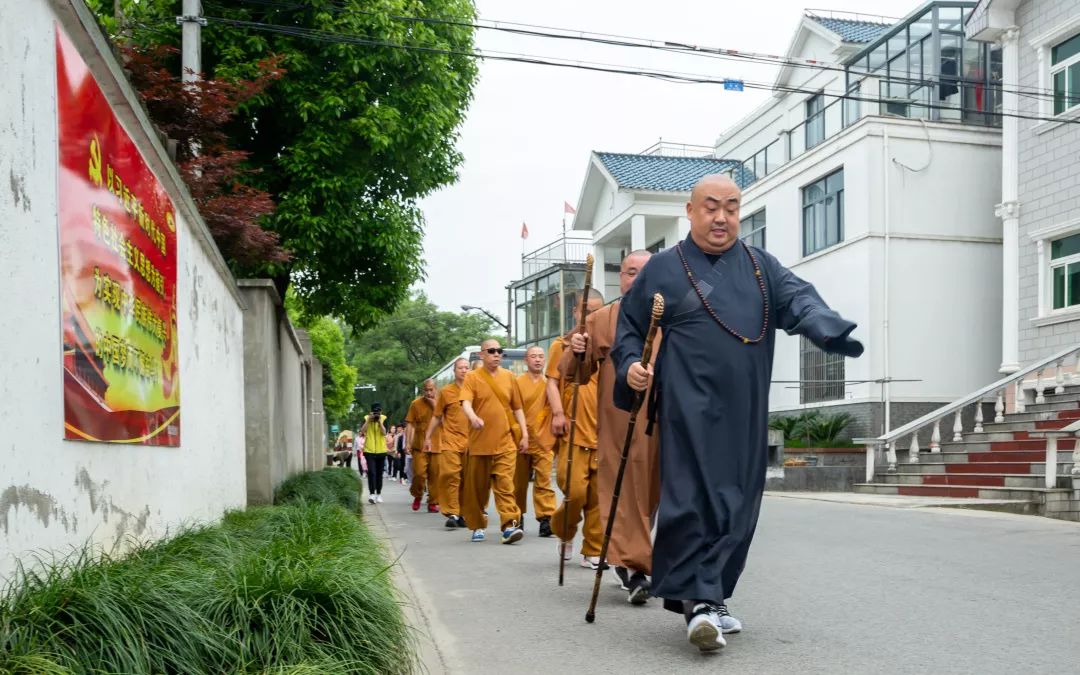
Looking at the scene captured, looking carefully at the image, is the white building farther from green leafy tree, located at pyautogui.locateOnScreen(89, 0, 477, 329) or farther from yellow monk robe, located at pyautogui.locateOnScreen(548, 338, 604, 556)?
Answer: yellow monk robe, located at pyautogui.locateOnScreen(548, 338, 604, 556)

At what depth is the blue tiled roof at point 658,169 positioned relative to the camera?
36.0 metres

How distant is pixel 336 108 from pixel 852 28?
21193mm

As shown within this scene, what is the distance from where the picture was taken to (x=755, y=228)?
2906cm

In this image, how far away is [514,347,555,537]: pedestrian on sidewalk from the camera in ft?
37.9

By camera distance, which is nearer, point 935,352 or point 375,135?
point 375,135

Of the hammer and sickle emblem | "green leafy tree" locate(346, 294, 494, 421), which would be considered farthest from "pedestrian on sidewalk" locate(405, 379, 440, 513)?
"green leafy tree" locate(346, 294, 494, 421)

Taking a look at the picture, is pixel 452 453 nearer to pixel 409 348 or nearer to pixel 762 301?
pixel 762 301

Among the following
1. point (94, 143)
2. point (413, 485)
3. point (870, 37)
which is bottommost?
point (413, 485)

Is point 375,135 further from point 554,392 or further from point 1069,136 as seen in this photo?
point 1069,136

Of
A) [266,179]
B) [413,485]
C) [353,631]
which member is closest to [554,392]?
[353,631]

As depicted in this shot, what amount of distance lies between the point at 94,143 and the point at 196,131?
18.1 feet

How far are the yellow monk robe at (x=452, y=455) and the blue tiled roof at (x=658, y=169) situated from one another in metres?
22.5

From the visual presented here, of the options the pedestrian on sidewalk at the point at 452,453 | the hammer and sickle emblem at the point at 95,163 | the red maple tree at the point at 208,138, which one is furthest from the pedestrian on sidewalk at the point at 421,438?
the hammer and sickle emblem at the point at 95,163

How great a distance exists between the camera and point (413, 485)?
18.4 m
